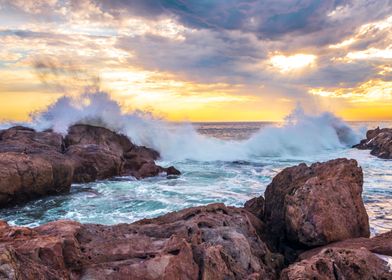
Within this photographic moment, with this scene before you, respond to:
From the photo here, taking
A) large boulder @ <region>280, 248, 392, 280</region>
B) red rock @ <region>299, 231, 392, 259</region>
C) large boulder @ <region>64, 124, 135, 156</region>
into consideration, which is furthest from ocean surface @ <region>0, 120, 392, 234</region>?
large boulder @ <region>280, 248, 392, 280</region>

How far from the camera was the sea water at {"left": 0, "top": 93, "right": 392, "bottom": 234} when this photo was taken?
11.1m

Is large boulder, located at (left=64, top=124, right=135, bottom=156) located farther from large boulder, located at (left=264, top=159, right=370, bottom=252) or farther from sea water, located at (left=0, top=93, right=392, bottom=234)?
large boulder, located at (left=264, top=159, right=370, bottom=252)

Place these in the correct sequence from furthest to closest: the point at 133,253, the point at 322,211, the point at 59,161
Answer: the point at 59,161
the point at 322,211
the point at 133,253

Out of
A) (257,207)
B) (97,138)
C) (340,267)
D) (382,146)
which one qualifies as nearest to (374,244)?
(340,267)

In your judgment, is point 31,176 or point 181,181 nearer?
point 31,176

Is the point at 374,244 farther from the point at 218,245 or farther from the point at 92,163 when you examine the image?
the point at 92,163

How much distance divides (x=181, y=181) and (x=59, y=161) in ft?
18.4

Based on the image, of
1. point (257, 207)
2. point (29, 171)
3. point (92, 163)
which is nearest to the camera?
point (257, 207)

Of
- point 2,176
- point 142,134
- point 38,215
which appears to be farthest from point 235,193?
point 142,134

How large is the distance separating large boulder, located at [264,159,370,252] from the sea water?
194cm

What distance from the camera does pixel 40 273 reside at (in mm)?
3477

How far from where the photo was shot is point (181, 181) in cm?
1712

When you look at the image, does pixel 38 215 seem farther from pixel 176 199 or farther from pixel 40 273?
pixel 40 273

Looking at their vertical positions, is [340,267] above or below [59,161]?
above
